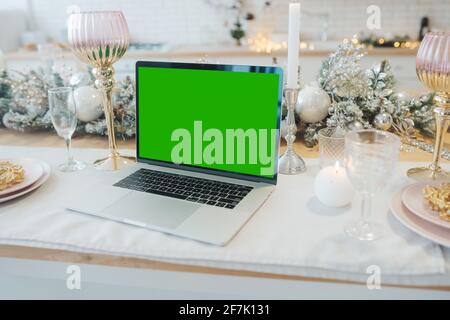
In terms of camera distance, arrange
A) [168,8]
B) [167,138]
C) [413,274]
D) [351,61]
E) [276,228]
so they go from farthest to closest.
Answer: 1. [168,8]
2. [351,61]
3. [167,138]
4. [276,228]
5. [413,274]

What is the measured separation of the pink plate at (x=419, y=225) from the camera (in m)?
0.67

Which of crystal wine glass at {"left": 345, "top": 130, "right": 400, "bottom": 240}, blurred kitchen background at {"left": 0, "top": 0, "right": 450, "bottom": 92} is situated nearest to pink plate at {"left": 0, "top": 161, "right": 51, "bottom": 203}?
crystal wine glass at {"left": 345, "top": 130, "right": 400, "bottom": 240}

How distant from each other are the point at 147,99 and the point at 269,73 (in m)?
0.32

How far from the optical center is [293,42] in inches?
37.4

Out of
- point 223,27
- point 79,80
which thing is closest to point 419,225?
point 79,80

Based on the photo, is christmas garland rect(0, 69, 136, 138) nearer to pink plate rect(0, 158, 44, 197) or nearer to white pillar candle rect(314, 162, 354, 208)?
pink plate rect(0, 158, 44, 197)

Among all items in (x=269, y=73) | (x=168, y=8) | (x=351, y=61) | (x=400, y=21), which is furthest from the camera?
(x=168, y=8)

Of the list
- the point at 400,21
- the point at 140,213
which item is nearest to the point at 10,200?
the point at 140,213

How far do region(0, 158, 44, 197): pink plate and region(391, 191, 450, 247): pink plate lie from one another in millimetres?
740

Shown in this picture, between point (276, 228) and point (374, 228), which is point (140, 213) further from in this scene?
point (374, 228)

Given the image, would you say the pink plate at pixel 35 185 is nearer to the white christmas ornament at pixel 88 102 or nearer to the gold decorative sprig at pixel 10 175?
the gold decorative sprig at pixel 10 175

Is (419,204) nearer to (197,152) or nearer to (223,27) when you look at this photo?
(197,152)

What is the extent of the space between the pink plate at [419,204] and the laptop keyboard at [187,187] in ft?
0.99

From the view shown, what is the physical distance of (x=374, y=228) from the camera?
0.74 metres
